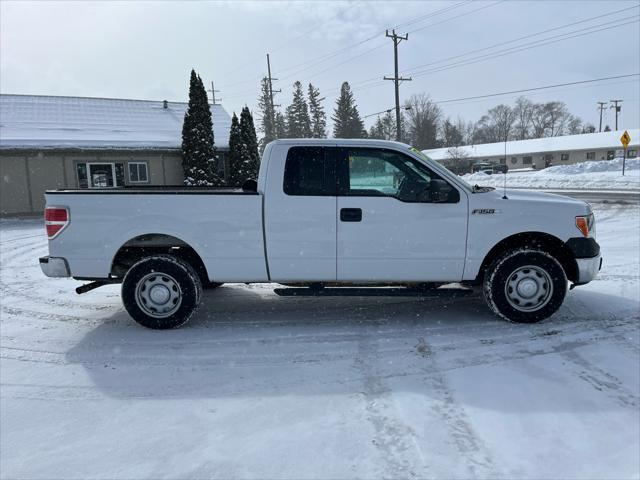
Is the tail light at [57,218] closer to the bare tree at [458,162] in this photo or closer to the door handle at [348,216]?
the door handle at [348,216]

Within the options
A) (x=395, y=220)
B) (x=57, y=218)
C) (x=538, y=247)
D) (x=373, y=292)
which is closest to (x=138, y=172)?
(x=57, y=218)

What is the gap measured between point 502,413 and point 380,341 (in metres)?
1.62

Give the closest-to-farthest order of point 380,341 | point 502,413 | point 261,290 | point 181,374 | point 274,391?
point 502,413, point 274,391, point 181,374, point 380,341, point 261,290

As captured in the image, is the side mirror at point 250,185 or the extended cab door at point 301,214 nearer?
the extended cab door at point 301,214

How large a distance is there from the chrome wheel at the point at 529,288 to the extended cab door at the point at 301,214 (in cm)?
197

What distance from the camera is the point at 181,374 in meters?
4.09

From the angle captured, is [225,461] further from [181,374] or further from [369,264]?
[369,264]

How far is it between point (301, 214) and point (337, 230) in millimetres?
424

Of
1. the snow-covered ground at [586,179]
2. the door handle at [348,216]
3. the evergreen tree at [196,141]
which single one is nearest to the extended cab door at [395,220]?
the door handle at [348,216]

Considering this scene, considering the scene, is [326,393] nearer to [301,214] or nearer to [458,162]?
[301,214]

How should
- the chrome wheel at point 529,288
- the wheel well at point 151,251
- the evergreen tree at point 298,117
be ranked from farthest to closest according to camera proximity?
the evergreen tree at point 298,117
the wheel well at point 151,251
the chrome wheel at point 529,288

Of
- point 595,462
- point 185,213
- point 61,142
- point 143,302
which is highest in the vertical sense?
point 61,142

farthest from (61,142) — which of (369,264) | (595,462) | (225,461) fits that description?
(595,462)

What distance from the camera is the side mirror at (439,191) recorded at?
486 cm
